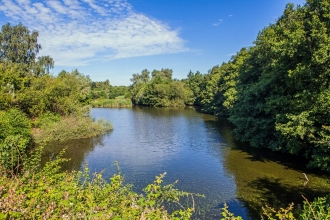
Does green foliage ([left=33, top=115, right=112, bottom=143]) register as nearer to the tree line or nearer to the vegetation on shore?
the vegetation on shore

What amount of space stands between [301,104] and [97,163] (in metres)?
14.9

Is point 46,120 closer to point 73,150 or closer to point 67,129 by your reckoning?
point 67,129

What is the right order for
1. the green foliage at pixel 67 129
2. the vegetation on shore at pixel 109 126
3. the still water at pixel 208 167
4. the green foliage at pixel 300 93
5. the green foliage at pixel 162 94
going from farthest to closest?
the green foliage at pixel 162 94 < the green foliage at pixel 67 129 < the green foliage at pixel 300 93 < the still water at pixel 208 167 < the vegetation on shore at pixel 109 126

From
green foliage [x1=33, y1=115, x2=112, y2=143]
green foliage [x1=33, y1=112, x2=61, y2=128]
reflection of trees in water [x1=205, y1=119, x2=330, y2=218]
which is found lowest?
reflection of trees in water [x1=205, y1=119, x2=330, y2=218]

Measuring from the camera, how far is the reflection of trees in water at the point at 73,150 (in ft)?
61.6

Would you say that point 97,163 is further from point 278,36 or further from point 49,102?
point 278,36

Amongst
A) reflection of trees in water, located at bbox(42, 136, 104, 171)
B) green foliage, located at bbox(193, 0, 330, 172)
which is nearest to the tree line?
green foliage, located at bbox(193, 0, 330, 172)

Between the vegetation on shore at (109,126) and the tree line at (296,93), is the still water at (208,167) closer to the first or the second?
the vegetation on shore at (109,126)

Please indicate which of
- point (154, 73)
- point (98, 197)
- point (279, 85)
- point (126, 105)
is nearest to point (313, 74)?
point (279, 85)

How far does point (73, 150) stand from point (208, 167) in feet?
40.0

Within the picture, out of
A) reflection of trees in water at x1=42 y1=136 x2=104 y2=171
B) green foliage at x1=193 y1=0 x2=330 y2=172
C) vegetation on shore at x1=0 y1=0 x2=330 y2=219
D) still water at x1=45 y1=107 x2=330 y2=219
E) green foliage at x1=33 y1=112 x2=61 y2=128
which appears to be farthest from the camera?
green foliage at x1=33 y1=112 x2=61 y2=128

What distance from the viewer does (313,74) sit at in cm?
1563

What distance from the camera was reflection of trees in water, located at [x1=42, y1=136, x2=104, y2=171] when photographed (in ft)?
61.6

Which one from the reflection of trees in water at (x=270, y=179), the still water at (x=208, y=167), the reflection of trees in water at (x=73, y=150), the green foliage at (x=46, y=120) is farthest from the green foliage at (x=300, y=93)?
the green foliage at (x=46, y=120)
